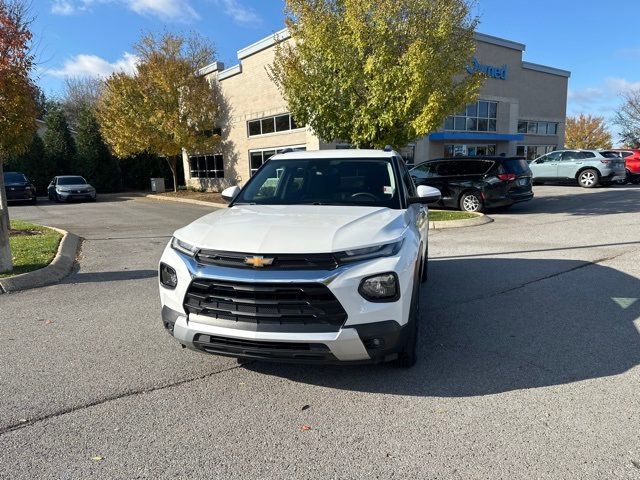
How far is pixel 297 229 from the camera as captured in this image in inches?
130

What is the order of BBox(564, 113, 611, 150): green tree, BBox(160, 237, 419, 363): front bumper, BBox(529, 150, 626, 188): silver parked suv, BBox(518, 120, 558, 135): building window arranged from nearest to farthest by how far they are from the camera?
BBox(160, 237, 419, 363): front bumper
BBox(529, 150, 626, 188): silver parked suv
BBox(518, 120, 558, 135): building window
BBox(564, 113, 611, 150): green tree

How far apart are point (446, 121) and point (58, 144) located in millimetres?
27049

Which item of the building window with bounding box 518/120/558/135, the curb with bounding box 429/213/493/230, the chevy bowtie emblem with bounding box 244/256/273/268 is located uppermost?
the building window with bounding box 518/120/558/135

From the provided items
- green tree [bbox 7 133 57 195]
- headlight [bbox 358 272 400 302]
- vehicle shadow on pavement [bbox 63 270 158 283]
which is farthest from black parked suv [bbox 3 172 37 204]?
headlight [bbox 358 272 400 302]

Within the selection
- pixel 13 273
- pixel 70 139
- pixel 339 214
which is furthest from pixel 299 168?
pixel 70 139

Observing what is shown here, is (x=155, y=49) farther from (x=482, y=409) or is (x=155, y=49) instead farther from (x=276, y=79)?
(x=482, y=409)

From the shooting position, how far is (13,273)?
659 centimetres

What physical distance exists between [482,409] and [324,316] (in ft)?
4.23

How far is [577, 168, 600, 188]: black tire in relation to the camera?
2052cm

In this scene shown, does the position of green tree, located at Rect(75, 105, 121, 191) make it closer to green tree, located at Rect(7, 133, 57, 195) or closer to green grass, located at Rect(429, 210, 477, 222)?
green tree, located at Rect(7, 133, 57, 195)

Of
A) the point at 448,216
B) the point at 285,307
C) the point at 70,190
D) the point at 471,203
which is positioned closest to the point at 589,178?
the point at 471,203

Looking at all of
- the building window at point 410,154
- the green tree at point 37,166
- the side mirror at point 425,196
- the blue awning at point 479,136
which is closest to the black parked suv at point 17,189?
the green tree at point 37,166

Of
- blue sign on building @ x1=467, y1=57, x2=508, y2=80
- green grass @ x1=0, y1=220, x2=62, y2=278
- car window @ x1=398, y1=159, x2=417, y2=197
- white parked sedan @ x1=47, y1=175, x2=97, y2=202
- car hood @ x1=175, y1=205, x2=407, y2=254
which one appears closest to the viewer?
car hood @ x1=175, y1=205, x2=407, y2=254

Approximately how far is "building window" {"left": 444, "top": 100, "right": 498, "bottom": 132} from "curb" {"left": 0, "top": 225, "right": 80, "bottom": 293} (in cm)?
2277
